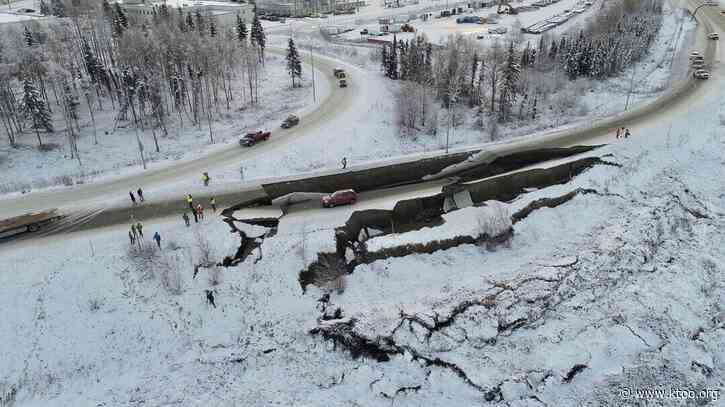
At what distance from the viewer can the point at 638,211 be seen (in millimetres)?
37750

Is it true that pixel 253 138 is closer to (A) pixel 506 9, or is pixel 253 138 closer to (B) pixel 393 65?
(B) pixel 393 65

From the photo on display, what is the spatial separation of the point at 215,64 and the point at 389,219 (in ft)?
115

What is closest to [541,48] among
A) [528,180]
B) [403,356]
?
[528,180]

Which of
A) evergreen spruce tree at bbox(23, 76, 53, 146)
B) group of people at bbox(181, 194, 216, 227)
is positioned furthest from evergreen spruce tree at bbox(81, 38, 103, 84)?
group of people at bbox(181, 194, 216, 227)

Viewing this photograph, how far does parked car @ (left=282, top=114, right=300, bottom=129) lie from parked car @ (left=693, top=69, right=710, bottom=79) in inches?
2141

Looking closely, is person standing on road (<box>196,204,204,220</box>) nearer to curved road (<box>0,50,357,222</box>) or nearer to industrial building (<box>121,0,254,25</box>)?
curved road (<box>0,50,357,222</box>)

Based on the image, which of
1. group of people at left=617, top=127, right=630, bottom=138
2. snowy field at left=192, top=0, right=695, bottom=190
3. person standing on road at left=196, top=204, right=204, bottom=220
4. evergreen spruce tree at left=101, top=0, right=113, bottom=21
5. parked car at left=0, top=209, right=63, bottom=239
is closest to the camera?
parked car at left=0, top=209, right=63, bottom=239

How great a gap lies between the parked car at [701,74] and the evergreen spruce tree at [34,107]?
82.4 meters

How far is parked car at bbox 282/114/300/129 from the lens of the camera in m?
53.0

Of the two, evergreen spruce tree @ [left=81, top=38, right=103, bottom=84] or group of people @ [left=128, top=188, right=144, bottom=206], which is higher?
evergreen spruce tree @ [left=81, top=38, right=103, bottom=84]

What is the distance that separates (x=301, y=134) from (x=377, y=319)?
27.0 meters

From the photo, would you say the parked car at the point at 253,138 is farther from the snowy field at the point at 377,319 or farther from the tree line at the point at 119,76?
the snowy field at the point at 377,319

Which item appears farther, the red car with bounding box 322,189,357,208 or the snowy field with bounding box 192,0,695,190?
the snowy field with bounding box 192,0,695,190

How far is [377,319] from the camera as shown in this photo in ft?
95.2
